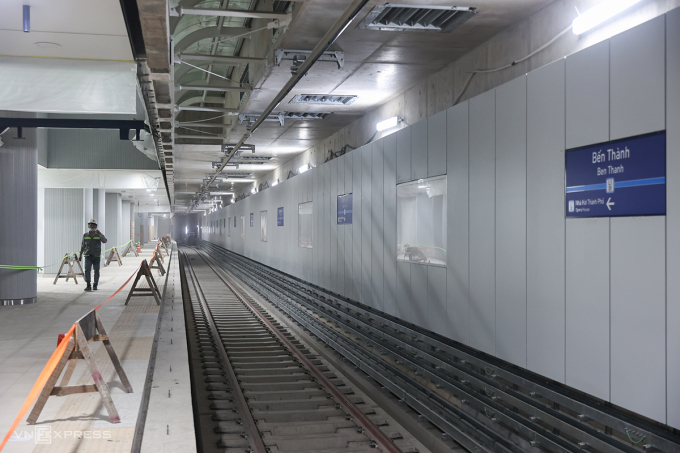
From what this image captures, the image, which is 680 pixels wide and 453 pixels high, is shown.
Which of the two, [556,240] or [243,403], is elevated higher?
[556,240]

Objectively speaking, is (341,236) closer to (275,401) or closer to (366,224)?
(366,224)

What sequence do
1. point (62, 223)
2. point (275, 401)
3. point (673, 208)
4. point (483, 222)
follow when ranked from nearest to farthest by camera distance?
point (673, 208) → point (483, 222) → point (275, 401) → point (62, 223)

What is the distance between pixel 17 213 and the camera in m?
11.2

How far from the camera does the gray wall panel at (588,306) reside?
398cm

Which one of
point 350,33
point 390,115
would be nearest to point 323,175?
point 390,115

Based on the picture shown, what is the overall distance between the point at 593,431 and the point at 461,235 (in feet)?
8.14

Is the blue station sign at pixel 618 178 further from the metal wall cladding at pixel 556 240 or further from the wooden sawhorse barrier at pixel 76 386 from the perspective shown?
the wooden sawhorse barrier at pixel 76 386

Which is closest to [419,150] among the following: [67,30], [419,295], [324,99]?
[419,295]

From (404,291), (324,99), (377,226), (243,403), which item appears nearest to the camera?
(243,403)

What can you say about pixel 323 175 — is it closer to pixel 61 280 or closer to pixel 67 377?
pixel 67 377

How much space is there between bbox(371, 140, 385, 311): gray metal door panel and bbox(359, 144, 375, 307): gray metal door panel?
0.48 feet

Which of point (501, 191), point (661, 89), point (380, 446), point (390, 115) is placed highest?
point (390, 115)

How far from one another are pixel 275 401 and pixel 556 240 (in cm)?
406

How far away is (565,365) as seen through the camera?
437cm
